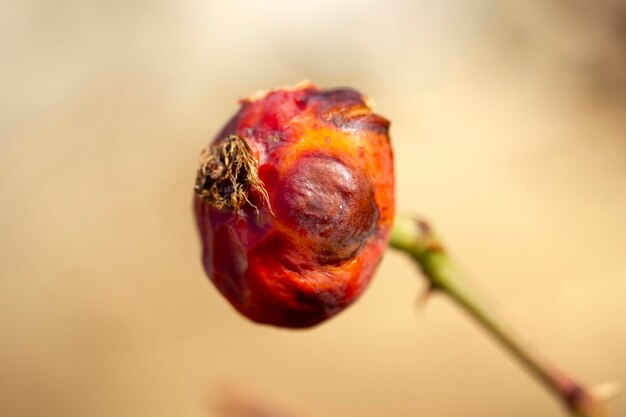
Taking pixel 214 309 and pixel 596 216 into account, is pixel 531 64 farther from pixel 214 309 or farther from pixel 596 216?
pixel 214 309

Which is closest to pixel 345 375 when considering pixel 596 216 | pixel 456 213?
pixel 456 213

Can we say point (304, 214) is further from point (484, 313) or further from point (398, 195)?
point (398, 195)

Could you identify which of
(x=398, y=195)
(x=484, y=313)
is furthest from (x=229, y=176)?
(x=398, y=195)

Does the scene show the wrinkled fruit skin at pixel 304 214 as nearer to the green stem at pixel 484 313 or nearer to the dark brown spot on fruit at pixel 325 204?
the dark brown spot on fruit at pixel 325 204

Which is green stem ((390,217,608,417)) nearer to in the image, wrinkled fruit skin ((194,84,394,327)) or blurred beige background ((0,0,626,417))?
wrinkled fruit skin ((194,84,394,327))

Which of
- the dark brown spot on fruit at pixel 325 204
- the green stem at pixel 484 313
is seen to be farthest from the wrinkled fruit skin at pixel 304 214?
the green stem at pixel 484 313

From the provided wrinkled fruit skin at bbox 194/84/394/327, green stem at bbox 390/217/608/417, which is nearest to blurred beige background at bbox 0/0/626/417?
green stem at bbox 390/217/608/417

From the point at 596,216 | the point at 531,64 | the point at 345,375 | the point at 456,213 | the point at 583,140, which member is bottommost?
the point at 345,375
